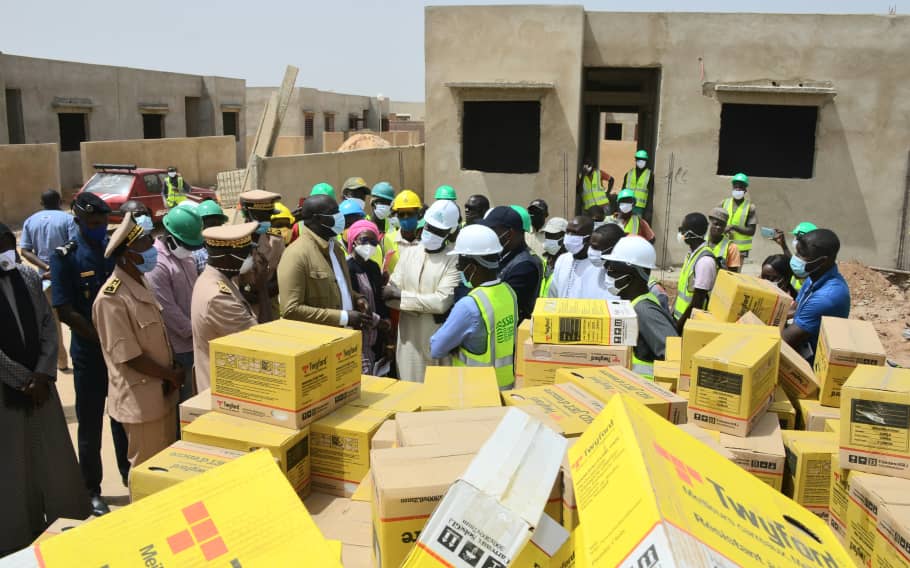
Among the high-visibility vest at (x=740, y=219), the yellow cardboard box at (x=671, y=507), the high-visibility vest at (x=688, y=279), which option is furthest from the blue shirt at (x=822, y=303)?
the high-visibility vest at (x=740, y=219)

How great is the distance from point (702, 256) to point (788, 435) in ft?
9.96

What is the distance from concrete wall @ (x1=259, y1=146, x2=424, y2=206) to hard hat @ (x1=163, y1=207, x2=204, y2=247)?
248 inches

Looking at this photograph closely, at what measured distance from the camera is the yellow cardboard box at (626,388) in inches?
116

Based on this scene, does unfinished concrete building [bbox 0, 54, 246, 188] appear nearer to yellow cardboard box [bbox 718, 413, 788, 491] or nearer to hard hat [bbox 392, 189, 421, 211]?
hard hat [bbox 392, 189, 421, 211]

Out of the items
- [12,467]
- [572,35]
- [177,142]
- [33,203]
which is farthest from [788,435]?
[177,142]

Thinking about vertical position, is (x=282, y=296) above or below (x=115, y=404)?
above

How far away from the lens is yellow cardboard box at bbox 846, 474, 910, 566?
95.7 inches

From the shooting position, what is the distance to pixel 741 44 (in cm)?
1163

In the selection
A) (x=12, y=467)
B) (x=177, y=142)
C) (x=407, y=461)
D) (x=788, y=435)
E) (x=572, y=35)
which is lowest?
(x=12, y=467)

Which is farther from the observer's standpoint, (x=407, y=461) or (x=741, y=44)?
(x=741, y=44)

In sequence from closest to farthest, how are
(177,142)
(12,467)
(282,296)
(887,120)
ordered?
(12,467)
(282,296)
(887,120)
(177,142)

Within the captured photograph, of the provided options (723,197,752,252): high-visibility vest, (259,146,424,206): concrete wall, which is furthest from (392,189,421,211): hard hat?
(723,197,752,252): high-visibility vest

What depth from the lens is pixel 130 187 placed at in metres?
14.7

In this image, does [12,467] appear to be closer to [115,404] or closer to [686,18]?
[115,404]
